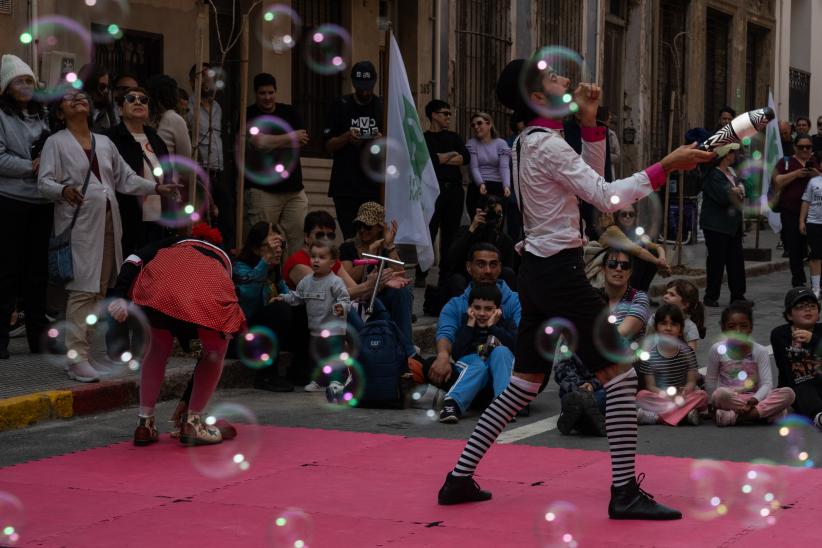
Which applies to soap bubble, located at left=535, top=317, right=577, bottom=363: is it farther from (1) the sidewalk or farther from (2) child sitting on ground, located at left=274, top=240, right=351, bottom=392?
(2) child sitting on ground, located at left=274, top=240, right=351, bottom=392

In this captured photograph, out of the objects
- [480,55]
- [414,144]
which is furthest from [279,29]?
[480,55]

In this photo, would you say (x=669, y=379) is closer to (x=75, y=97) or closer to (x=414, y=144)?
(x=75, y=97)

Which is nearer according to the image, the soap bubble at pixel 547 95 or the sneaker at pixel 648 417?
the soap bubble at pixel 547 95

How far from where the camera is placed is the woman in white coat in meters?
8.99

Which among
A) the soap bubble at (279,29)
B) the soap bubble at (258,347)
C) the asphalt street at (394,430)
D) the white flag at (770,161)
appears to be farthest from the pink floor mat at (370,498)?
the white flag at (770,161)

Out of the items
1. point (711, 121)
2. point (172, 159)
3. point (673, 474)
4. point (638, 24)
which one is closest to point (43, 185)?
point (172, 159)

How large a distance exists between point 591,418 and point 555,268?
7.31 ft

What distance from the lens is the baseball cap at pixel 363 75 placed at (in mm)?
12133

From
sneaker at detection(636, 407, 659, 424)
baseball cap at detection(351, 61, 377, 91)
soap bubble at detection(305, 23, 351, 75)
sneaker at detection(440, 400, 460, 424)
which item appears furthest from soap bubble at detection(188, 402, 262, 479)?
soap bubble at detection(305, 23, 351, 75)

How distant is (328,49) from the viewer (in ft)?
55.0

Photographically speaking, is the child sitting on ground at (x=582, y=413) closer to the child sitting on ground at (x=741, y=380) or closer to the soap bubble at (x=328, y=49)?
the child sitting on ground at (x=741, y=380)

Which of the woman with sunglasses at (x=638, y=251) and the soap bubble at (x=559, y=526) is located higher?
the woman with sunglasses at (x=638, y=251)

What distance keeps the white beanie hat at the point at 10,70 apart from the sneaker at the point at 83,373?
1.90 metres

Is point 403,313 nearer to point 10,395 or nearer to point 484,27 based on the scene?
point 10,395
